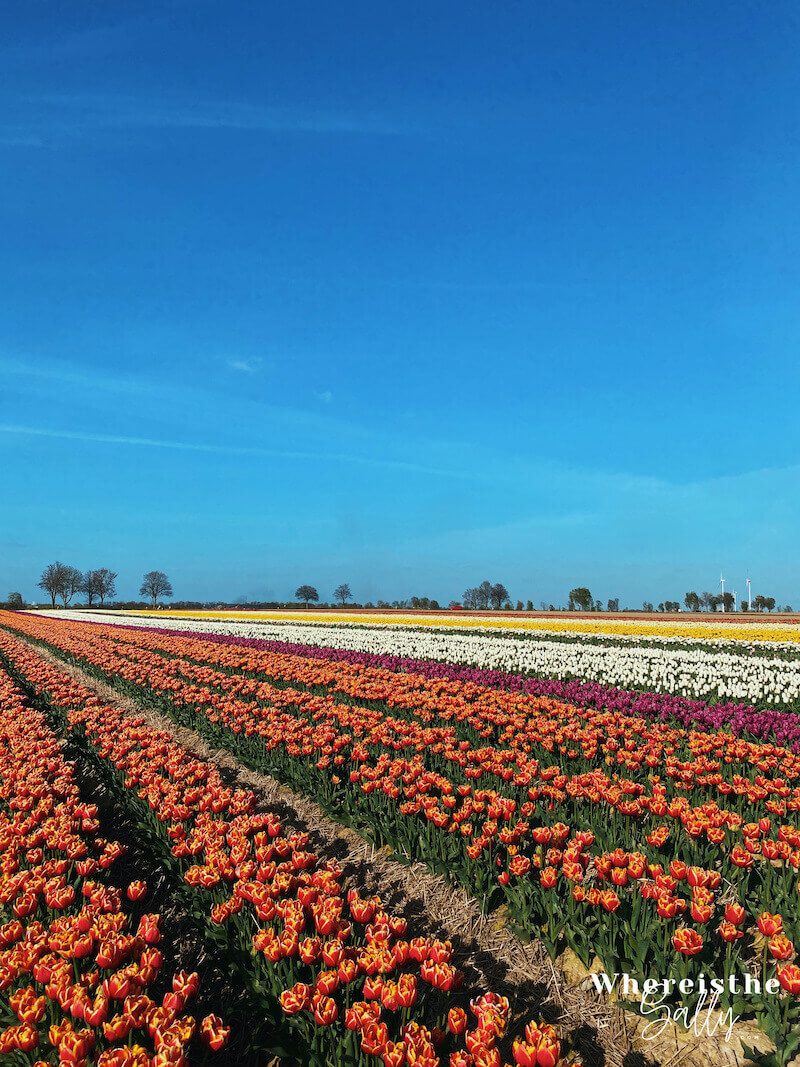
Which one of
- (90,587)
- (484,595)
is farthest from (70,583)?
(484,595)

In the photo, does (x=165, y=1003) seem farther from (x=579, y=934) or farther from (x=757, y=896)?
(x=757, y=896)

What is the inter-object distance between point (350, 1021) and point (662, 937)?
88.7 inches

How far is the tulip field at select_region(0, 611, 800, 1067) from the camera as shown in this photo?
3.29 metres

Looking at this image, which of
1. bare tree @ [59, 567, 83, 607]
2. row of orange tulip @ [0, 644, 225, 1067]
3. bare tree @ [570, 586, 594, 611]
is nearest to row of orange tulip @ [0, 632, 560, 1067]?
row of orange tulip @ [0, 644, 225, 1067]

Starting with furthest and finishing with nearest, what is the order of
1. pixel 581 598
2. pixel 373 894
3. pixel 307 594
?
pixel 307 594, pixel 581 598, pixel 373 894

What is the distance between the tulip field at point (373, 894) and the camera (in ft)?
10.8

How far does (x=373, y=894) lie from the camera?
5.52 m

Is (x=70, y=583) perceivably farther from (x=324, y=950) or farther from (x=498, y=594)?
(x=324, y=950)

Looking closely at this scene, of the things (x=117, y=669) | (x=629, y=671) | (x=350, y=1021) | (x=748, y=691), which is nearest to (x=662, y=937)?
(x=350, y=1021)

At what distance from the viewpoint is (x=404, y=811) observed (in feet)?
19.5

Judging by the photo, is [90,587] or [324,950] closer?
[324,950]

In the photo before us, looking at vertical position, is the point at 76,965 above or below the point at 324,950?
below

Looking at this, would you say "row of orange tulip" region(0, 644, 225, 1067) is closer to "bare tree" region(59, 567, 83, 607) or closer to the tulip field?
the tulip field

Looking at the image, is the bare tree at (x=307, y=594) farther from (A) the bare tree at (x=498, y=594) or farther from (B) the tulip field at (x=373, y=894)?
(B) the tulip field at (x=373, y=894)
